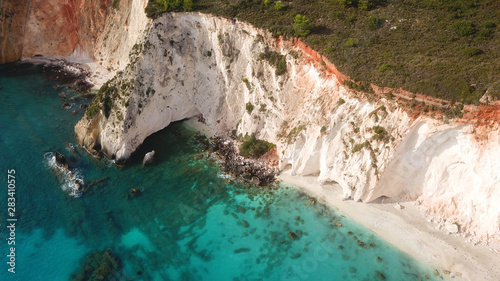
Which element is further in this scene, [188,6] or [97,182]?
[188,6]

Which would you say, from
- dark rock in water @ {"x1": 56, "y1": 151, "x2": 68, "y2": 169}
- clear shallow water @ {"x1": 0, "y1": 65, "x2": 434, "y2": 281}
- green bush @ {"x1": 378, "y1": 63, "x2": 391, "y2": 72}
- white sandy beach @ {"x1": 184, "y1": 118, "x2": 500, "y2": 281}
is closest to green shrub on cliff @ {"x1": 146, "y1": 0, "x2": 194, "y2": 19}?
clear shallow water @ {"x1": 0, "y1": 65, "x2": 434, "y2": 281}

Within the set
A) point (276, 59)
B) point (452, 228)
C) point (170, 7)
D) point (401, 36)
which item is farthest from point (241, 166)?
point (401, 36)

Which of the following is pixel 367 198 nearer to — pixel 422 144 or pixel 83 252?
pixel 422 144

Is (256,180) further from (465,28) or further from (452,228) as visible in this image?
(465,28)

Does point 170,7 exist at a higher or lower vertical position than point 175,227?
higher

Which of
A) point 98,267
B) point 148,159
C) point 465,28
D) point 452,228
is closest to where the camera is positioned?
point 98,267

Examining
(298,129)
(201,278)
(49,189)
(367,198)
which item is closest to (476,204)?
(367,198)

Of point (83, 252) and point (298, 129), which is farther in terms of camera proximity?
point (298, 129)
